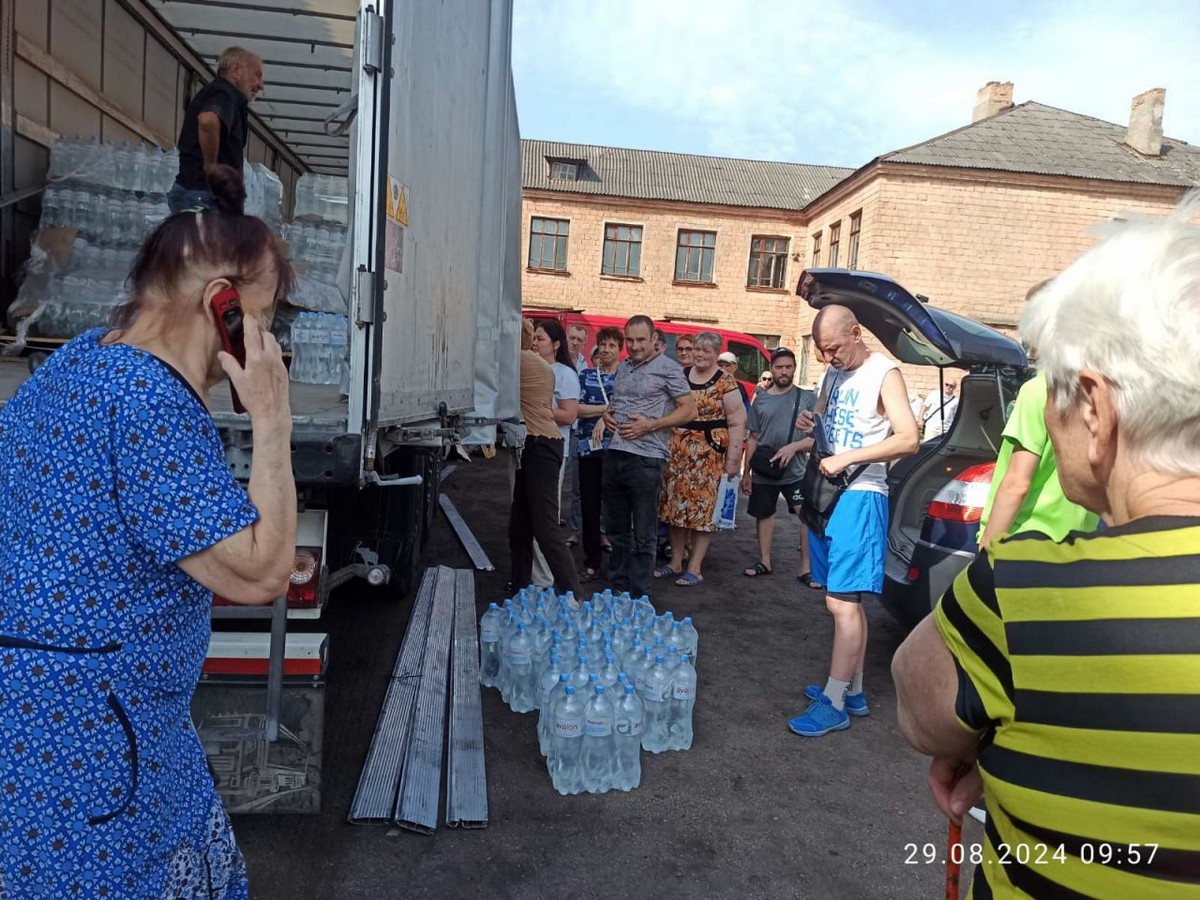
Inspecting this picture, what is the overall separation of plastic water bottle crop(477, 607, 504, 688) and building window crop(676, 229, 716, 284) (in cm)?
2814

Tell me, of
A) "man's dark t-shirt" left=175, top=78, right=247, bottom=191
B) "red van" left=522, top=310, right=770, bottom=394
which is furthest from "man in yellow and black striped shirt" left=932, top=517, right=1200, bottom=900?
"red van" left=522, top=310, right=770, bottom=394

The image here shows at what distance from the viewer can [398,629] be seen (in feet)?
16.7

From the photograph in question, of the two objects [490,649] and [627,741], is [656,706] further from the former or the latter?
[490,649]

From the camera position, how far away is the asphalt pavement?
2762 millimetres

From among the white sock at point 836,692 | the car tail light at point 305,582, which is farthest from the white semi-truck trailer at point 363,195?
the white sock at point 836,692

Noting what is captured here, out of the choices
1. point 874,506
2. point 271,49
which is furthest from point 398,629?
point 271,49

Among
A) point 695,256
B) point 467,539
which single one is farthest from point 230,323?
point 695,256

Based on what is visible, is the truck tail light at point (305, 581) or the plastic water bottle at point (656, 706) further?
the plastic water bottle at point (656, 706)

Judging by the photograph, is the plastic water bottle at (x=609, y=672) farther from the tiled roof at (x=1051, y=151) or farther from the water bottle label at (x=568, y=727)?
the tiled roof at (x=1051, y=151)

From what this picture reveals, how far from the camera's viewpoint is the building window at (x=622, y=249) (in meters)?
31.2

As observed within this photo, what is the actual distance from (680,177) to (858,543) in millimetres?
32028

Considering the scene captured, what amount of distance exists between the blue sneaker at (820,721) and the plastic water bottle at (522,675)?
4.35ft

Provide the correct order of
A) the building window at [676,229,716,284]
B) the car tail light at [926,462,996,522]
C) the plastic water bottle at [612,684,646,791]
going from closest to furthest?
1. the plastic water bottle at [612,684,646,791]
2. the car tail light at [926,462,996,522]
3. the building window at [676,229,716,284]

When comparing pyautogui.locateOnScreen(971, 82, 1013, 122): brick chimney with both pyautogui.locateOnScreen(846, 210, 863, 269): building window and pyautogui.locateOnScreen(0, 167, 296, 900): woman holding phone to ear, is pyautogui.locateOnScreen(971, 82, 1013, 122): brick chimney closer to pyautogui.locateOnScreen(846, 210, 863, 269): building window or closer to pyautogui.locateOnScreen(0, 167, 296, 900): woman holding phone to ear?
pyautogui.locateOnScreen(846, 210, 863, 269): building window
